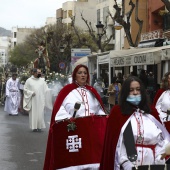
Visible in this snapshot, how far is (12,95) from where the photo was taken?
2222 centimetres

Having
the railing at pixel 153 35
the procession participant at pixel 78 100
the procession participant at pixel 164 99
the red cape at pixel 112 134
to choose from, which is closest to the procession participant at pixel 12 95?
the railing at pixel 153 35

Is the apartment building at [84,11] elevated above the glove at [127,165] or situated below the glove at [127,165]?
above

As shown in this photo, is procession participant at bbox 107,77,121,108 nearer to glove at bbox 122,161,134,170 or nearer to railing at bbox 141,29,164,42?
railing at bbox 141,29,164,42

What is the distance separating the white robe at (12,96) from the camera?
2183 centimetres

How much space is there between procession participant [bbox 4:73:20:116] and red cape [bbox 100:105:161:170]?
54.7ft

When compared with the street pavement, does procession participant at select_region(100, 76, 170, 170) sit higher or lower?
higher

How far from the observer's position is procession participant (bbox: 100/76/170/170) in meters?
5.01

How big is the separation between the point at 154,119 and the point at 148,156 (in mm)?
424

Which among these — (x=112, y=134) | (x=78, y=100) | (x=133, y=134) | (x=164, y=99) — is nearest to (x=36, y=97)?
(x=164, y=99)

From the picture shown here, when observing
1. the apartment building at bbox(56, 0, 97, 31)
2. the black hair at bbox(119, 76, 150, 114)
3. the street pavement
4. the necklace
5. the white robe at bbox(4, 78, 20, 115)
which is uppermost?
the apartment building at bbox(56, 0, 97, 31)

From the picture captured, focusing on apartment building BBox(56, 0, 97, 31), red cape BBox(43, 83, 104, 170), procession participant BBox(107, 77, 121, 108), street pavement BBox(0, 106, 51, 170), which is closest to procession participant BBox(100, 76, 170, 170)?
red cape BBox(43, 83, 104, 170)

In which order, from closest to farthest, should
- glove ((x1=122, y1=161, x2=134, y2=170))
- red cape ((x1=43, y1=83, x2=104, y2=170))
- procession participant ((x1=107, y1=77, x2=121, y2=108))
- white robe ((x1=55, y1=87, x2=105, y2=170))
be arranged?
glove ((x1=122, y1=161, x2=134, y2=170)), red cape ((x1=43, y1=83, x2=104, y2=170)), white robe ((x1=55, y1=87, x2=105, y2=170)), procession participant ((x1=107, y1=77, x2=121, y2=108))

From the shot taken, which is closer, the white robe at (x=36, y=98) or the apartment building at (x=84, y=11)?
the white robe at (x=36, y=98)

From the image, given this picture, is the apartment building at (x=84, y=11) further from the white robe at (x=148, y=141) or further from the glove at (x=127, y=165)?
the glove at (x=127, y=165)
